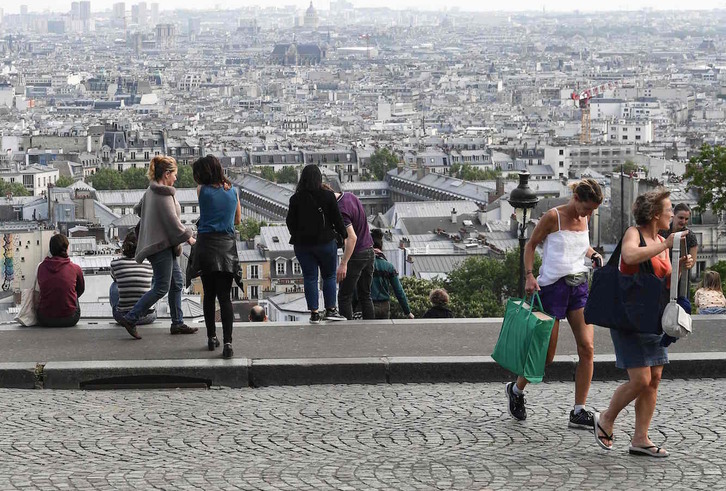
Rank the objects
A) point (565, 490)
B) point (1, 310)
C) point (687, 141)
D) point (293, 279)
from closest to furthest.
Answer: point (565, 490) < point (1, 310) < point (293, 279) < point (687, 141)

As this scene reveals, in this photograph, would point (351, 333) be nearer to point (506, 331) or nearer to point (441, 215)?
point (506, 331)

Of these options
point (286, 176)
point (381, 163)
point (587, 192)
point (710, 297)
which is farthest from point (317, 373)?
point (381, 163)

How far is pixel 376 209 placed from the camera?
72.7 m

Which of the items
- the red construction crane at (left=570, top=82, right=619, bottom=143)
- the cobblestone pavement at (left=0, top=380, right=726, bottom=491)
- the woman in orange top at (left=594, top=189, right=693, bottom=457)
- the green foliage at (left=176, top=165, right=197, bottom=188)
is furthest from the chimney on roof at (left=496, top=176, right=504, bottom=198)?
the woman in orange top at (left=594, top=189, right=693, bottom=457)

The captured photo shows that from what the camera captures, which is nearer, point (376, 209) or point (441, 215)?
point (441, 215)

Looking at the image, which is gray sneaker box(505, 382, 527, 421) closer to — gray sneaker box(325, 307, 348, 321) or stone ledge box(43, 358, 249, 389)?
stone ledge box(43, 358, 249, 389)

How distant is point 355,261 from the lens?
31.6ft

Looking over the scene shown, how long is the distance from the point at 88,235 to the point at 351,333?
3991 centimetres

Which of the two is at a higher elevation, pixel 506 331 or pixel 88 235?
pixel 506 331

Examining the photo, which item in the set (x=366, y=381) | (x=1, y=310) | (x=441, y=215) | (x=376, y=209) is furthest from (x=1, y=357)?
(x=376, y=209)

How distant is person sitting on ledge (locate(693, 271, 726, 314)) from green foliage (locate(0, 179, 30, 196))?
206 ft

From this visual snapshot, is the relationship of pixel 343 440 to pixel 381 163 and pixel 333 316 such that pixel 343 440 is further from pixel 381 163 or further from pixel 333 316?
pixel 381 163

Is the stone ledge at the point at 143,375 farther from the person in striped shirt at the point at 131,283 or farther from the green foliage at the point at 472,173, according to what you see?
the green foliage at the point at 472,173

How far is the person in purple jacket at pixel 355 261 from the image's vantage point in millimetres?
9531
